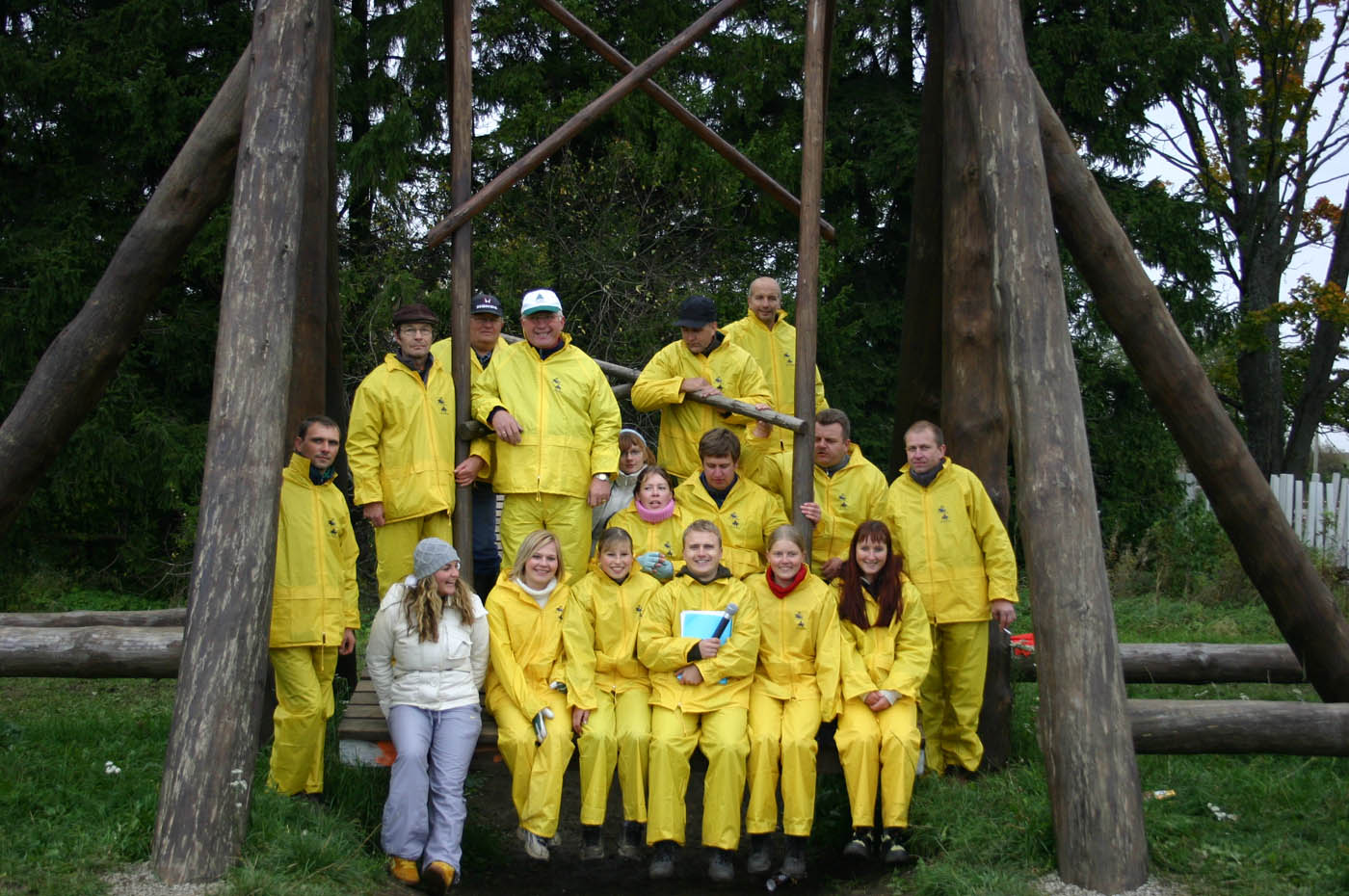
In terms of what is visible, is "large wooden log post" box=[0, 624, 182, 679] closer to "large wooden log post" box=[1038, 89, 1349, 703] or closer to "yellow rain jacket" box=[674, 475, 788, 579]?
"yellow rain jacket" box=[674, 475, 788, 579]

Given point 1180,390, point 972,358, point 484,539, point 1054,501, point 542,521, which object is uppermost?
point 972,358

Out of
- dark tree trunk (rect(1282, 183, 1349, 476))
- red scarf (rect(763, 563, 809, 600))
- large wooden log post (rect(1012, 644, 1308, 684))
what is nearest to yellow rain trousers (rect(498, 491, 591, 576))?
red scarf (rect(763, 563, 809, 600))

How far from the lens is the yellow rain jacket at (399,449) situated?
5691 millimetres

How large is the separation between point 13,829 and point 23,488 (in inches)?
75.5

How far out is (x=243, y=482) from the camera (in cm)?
461

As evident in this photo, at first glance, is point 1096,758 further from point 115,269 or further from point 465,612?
point 115,269

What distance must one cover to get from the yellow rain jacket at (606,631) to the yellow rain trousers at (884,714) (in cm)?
83

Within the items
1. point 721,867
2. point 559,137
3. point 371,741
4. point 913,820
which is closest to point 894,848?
point 913,820

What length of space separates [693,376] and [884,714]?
2.01m

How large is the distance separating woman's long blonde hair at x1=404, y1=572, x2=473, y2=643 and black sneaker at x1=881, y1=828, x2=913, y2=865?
1.84m

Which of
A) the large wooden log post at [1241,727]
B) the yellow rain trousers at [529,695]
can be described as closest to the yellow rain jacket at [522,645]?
the yellow rain trousers at [529,695]

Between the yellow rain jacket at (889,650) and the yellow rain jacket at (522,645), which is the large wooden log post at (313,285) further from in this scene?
the yellow rain jacket at (889,650)

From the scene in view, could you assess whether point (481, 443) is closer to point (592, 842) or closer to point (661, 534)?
point (661, 534)

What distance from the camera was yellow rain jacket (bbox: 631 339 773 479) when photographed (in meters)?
6.34
